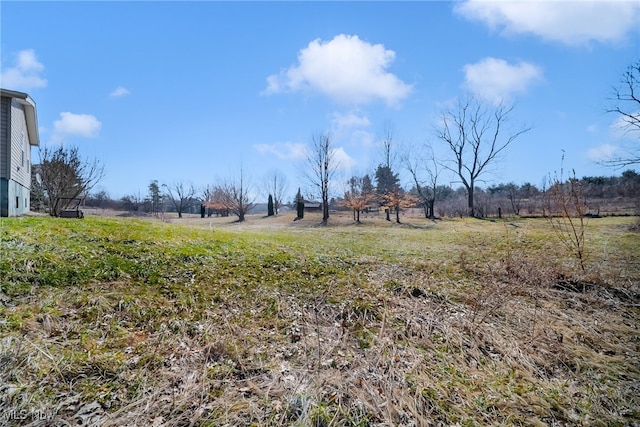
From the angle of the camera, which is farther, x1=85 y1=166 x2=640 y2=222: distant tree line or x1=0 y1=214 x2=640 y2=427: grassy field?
x1=85 y1=166 x2=640 y2=222: distant tree line

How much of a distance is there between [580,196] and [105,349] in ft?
26.1

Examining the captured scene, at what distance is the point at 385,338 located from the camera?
3309 mm

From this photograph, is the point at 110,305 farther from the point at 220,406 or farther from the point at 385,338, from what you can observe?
the point at 385,338

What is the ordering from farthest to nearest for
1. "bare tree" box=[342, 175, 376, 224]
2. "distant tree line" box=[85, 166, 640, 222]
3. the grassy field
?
"bare tree" box=[342, 175, 376, 224] < "distant tree line" box=[85, 166, 640, 222] < the grassy field

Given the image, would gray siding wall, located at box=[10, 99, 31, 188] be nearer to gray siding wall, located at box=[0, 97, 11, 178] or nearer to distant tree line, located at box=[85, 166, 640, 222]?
gray siding wall, located at box=[0, 97, 11, 178]

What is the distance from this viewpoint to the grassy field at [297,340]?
7.36ft

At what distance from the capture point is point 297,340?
328cm

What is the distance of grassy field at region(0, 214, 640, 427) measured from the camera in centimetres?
224

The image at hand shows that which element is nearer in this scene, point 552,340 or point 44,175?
point 552,340

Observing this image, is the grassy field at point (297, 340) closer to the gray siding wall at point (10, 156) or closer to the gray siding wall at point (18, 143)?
the gray siding wall at point (10, 156)

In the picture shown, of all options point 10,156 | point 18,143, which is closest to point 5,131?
point 10,156

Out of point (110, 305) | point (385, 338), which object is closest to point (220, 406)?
point (385, 338)

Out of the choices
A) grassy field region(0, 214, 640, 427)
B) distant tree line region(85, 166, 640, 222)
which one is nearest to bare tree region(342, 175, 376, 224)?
distant tree line region(85, 166, 640, 222)

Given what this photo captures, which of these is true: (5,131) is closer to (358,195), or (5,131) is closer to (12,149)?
(12,149)
